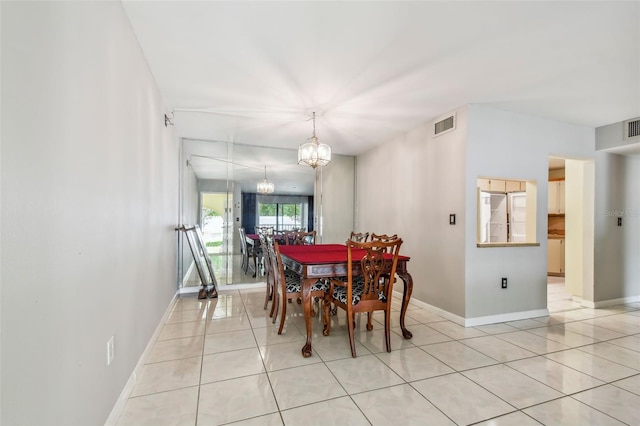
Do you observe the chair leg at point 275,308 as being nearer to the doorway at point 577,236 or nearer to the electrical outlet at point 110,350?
the electrical outlet at point 110,350

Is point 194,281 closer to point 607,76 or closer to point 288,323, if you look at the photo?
point 288,323

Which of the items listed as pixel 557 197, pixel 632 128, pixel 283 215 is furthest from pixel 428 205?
pixel 557 197

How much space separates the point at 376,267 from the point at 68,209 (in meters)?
2.11

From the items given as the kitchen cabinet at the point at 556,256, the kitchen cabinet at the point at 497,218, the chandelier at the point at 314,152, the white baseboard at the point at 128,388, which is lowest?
the white baseboard at the point at 128,388

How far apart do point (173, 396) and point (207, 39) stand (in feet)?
8.25

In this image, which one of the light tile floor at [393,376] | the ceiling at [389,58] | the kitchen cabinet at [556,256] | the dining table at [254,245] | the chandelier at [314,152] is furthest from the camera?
the kitchen cabinet at [556,256]

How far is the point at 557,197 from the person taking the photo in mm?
6098

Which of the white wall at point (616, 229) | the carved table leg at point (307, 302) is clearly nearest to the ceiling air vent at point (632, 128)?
the white wall at point (616, 229)

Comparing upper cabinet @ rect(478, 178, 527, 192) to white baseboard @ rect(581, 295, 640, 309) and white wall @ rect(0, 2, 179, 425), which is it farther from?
white wall @ rect(0, 2, 179, 425)

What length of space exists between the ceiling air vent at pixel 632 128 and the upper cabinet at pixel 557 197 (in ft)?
8.51

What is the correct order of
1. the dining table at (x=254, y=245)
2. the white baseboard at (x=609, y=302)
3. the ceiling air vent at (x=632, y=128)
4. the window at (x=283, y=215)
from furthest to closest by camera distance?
the window at (x=283, y=215)
the dining table at (x=254, y=245)
the white baseboard at (x=609, y=302)
the ceiling air vent at (x=632, y=128)

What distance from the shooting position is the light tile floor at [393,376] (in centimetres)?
172

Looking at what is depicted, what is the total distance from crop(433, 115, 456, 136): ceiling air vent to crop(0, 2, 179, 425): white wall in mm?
3208

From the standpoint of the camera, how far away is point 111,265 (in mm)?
1627
